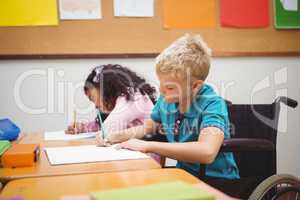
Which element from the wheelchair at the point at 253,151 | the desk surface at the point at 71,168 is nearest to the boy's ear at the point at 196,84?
the wheelchair at the point at 253,151

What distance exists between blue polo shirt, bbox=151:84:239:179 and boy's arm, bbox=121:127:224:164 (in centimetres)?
6

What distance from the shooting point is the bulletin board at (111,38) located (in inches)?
86.1

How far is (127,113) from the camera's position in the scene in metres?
1.80

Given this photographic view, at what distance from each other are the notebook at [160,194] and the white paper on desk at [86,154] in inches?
16.0

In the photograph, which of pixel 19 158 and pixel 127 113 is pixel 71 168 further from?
pixel 127 113

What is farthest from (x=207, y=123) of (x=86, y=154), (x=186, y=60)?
(x=86, y=154)

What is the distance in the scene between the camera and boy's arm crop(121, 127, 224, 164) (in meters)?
1.08

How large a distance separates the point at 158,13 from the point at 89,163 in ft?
4.85

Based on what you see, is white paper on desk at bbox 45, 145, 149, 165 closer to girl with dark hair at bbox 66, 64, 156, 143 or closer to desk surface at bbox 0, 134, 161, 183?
desk surface at bbox 0, 134, 161, 183

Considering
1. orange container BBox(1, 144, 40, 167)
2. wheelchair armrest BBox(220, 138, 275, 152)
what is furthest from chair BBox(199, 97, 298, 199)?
orange container BBox(1, 144, 40, 167)

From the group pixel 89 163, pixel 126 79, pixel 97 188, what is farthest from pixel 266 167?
pixel 126 79

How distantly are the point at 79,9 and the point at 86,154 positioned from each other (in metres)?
1.31

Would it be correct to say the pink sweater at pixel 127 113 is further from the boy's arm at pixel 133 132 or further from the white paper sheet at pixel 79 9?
the white paper sheet at pixel 79 9

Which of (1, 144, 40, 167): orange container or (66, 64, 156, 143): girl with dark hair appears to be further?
(66, 64, 156, 143): girl with dark hair
